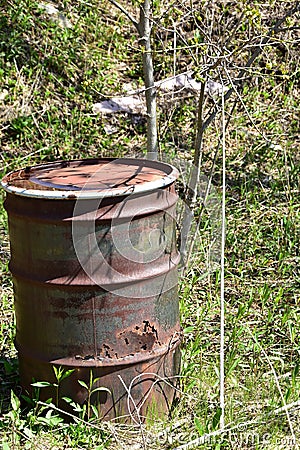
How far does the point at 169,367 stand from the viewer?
323cm

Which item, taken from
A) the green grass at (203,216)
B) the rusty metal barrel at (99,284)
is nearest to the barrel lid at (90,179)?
the rusty metal barrel at (99,284)

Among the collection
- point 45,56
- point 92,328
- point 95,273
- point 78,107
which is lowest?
point 92,328

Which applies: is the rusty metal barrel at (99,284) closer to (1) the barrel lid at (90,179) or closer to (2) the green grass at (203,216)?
(1) the barrel lid at (90,179)

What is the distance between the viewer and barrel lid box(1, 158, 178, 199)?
2.89 m

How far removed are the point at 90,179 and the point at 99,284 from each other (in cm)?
50

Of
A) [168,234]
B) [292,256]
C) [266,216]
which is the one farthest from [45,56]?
[168,234]

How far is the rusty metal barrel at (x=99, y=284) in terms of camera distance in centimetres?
289

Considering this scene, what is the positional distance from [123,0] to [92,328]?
526 centimetres

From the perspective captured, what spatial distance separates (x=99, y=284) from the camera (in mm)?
2912

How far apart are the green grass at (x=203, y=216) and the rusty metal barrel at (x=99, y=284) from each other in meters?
0.19

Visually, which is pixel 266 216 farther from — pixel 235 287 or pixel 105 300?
pixel 105 300

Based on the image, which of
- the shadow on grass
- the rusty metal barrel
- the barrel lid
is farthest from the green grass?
the barrel lid

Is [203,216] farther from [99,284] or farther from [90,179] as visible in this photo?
[99,284]

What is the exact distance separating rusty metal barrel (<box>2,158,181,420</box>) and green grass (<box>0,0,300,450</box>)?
0.19 m
